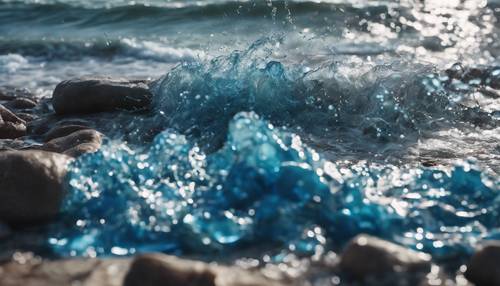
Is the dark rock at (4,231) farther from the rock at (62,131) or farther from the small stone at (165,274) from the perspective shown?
the rock at (62,131)

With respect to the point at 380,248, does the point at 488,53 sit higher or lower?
lower

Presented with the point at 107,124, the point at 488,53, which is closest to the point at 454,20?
the point at 488,53

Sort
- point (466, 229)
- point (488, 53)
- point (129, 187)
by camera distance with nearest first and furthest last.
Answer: point (466, 229) → point (129, 187) → point (488, 53)

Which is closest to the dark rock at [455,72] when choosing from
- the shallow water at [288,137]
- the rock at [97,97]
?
the shallow water at [288,137]

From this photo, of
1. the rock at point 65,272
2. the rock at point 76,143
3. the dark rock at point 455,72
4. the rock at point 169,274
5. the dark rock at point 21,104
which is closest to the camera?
the rock at point 169,274

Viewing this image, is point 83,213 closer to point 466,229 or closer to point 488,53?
point 466,229

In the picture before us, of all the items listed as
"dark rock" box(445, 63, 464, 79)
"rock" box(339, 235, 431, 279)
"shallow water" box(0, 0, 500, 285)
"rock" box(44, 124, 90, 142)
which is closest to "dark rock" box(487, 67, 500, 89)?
"shallow water" box(0, 0, 500, 285)

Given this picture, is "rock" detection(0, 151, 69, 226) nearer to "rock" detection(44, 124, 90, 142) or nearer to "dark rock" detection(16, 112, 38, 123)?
"rock" detection(44, 124, 90, 142)
